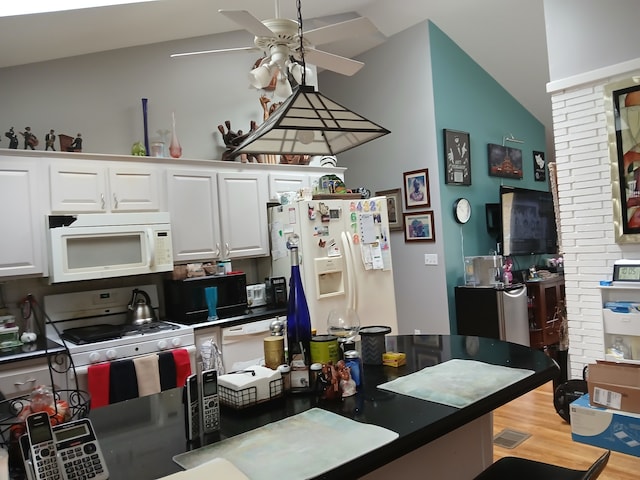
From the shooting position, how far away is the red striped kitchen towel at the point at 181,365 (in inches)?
123

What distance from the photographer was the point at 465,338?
209 centimetres

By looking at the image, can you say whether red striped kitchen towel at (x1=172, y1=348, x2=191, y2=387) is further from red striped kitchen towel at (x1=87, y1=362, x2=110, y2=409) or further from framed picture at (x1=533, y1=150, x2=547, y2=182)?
framed picture at (x1=533, y1=150, x2=547, y2=182)

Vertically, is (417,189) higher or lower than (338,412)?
higher

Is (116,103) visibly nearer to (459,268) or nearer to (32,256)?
(32,256)

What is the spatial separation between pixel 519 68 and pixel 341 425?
5.26 meters

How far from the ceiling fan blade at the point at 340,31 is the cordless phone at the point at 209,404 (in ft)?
5.89

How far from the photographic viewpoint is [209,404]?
1.29 meters

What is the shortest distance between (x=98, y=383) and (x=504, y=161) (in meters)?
4.83

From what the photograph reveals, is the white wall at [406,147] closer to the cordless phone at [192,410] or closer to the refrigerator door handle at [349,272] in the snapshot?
the refrigerator door handle at [349,272]

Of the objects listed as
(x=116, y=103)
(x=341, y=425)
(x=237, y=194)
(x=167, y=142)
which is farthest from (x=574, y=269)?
(x=116, y=103)

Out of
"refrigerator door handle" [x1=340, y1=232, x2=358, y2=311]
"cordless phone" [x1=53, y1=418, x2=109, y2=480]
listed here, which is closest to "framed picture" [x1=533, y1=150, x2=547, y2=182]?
"refrigerator door handle" [x1=340, y1=232, x2=358, y2=311]

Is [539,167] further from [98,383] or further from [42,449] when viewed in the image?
[42,449]

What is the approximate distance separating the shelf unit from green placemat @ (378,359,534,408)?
1919 millimetres

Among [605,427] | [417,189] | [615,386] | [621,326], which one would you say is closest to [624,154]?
[621,326]
